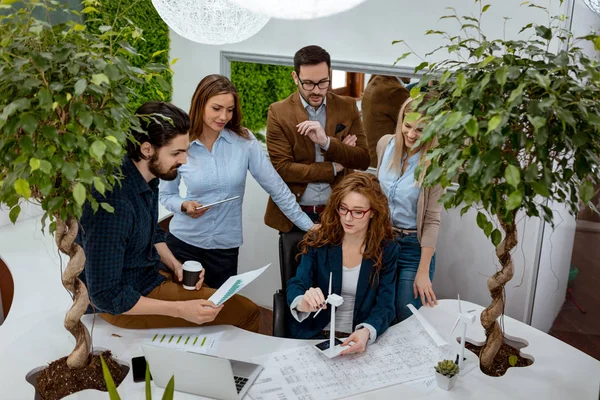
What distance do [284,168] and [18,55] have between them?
168 centimetres

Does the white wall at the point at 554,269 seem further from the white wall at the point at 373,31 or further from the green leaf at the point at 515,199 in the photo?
the green leaf at the point at 515,199

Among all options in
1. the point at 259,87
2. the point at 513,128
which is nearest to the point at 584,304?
the point at 513,128

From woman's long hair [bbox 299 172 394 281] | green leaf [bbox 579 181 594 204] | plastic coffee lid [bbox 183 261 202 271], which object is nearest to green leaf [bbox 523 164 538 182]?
green leaf [bbox 579 181 594 204]

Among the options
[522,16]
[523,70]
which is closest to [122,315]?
[523,70]

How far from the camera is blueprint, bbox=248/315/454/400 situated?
7.00ft

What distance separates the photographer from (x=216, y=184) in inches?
122

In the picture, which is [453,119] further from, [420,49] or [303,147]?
[420,49]

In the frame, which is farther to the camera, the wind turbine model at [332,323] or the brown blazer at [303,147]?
the brown blazer at [303,147]

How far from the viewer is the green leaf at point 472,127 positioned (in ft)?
5.82

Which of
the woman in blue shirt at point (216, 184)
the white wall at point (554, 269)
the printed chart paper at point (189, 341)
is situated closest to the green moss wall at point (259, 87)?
the woman in blue shirt at point (216, 184)

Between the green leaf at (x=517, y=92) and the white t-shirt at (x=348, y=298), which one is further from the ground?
the green leaf at (x=517, y=92)

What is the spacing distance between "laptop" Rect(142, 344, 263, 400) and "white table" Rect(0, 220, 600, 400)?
0.18 feet

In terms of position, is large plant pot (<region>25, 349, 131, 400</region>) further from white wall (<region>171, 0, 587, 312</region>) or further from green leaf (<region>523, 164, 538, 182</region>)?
white wall (<region>171, 0, 587, 312</region>)

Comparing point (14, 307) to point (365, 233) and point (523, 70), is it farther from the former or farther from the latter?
point (523, 70)
